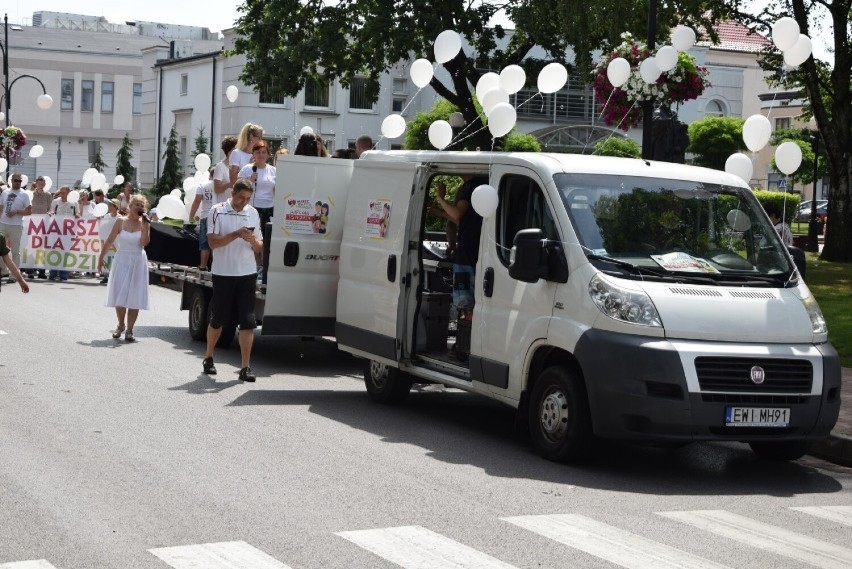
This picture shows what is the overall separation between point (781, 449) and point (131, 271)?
31.1ft

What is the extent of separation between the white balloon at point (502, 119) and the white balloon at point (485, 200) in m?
2.03

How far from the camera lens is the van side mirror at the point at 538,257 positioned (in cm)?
1007

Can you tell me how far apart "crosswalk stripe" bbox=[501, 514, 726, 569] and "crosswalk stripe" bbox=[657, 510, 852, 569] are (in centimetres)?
54

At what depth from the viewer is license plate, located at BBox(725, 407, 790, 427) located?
9.50 metres

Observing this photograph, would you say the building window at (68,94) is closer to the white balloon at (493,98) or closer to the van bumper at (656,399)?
the white balloon at (493,98)

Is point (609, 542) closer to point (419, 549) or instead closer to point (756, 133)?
point (419, 549)

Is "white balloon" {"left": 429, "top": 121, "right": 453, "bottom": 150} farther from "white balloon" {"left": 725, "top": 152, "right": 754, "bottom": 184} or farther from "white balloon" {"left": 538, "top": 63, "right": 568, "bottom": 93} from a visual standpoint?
"white balloon" {"left": 725, "top": 152, "right": 754, "bottom": 184}

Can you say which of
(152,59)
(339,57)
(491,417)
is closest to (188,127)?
(152,59)

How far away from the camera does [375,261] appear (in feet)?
41.2

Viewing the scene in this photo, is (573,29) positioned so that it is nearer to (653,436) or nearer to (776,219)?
(776,219)

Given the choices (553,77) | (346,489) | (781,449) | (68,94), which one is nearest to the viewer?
(346,489)

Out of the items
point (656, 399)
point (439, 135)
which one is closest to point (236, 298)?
point (439, 135)

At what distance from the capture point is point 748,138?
13.4m

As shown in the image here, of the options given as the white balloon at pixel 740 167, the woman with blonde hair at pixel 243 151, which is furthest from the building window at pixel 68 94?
the white balloon at pixel 740 167
